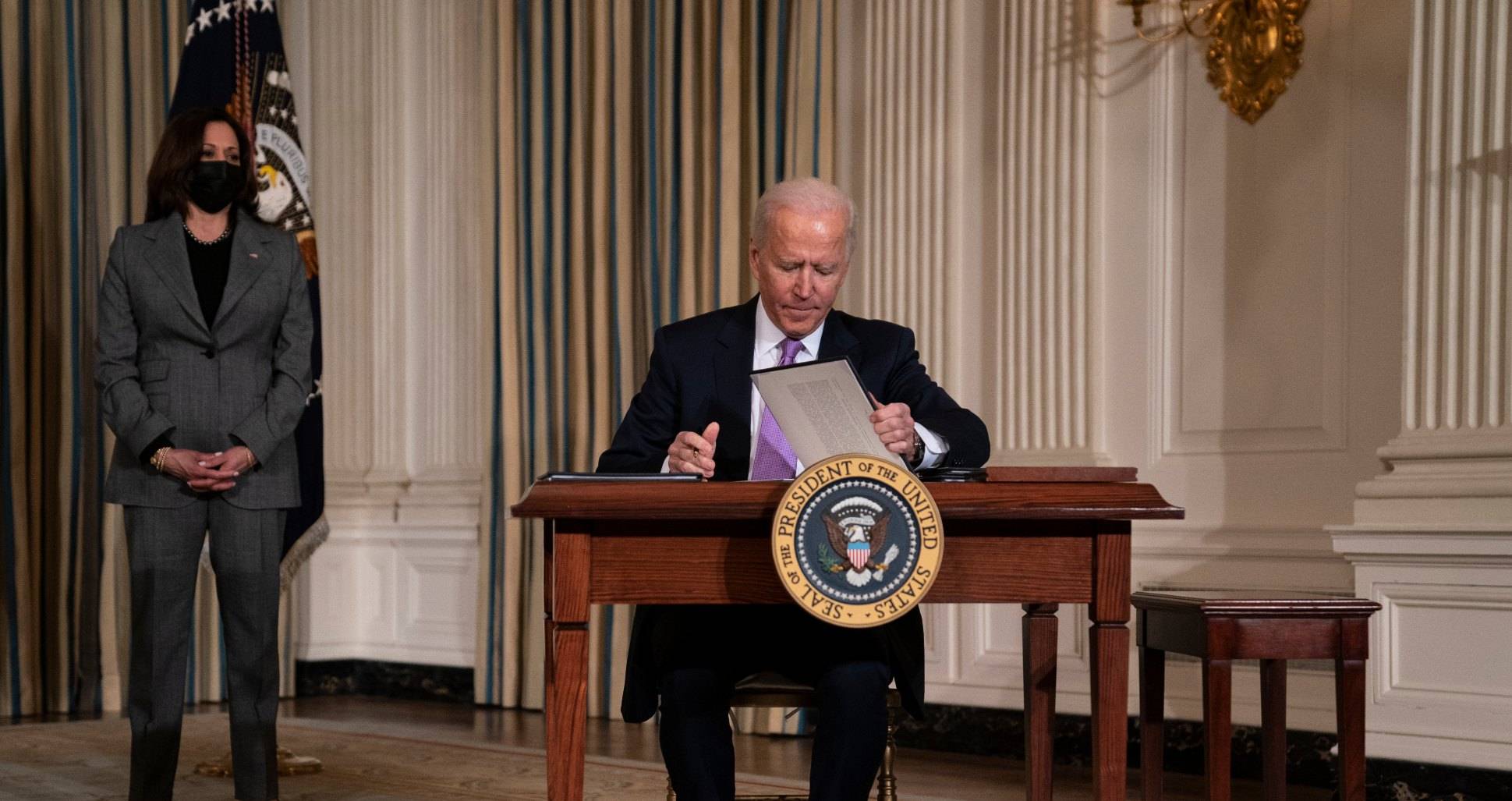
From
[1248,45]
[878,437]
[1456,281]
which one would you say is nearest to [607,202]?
A: [1248,45]

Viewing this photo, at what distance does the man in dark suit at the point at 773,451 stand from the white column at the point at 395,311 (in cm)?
370

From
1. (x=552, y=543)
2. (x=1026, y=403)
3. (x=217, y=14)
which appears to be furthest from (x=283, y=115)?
(x=552, y=543)

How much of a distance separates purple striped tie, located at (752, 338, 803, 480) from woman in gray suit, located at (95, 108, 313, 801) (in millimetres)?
1379

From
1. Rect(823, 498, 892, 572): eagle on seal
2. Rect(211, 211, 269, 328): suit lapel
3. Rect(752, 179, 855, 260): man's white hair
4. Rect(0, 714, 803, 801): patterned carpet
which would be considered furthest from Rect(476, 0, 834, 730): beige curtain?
Rect(823, 498, 892, 572): eagle on seal

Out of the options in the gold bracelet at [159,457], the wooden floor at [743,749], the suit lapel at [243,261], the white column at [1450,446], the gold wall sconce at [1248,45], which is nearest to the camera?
the gold bracelet at [159,457]

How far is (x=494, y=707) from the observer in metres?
5.92

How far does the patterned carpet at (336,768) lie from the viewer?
12.8ft

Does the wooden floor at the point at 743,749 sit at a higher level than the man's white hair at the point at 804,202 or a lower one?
lower

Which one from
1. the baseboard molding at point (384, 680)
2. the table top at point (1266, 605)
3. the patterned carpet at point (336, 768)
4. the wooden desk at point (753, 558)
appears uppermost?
A: the wooden desk at point (753, 558)

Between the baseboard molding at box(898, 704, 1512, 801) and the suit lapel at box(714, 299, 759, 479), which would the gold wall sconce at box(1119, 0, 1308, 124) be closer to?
the baseboard molding at box(898, 704, 1512, 801)

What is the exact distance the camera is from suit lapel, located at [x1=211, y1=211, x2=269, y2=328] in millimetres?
3436

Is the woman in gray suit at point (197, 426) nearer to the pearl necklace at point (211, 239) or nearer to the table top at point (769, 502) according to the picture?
the pearl necklace at point (211, 239)

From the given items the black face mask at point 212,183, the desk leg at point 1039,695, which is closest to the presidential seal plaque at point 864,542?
the desk leg at point 1039,695

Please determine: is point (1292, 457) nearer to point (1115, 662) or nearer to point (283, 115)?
point (1115, 662)
